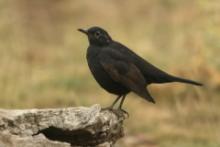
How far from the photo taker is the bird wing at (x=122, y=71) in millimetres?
8609

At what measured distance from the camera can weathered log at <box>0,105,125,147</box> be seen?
7598mm

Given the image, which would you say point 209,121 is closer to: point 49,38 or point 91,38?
point 91,38

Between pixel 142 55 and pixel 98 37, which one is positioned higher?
pixel 142 55

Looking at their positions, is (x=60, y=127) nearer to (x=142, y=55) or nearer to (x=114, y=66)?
(x=114, y=66)

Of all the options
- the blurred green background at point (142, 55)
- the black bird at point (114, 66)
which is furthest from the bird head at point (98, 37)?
the blurred green background at point (142, 55)

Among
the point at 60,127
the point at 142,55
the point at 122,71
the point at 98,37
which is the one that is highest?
the point at 142,55

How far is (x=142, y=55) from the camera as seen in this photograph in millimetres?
16922

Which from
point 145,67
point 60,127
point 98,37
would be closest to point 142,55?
point 145,67

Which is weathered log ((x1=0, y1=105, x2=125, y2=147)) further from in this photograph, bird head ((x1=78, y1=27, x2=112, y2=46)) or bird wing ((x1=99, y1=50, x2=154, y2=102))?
bird head ((x1=78, y1=27, x2=112, y2=46))

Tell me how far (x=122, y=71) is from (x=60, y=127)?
0.99 meters

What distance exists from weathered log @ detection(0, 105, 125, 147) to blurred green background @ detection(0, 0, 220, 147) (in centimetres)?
267

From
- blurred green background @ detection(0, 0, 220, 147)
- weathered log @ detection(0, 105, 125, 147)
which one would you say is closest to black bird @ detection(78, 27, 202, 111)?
weathered log @ detection(0, 105, 125, 147)

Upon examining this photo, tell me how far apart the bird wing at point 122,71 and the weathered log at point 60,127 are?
0.91 ft

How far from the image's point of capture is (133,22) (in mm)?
20828
